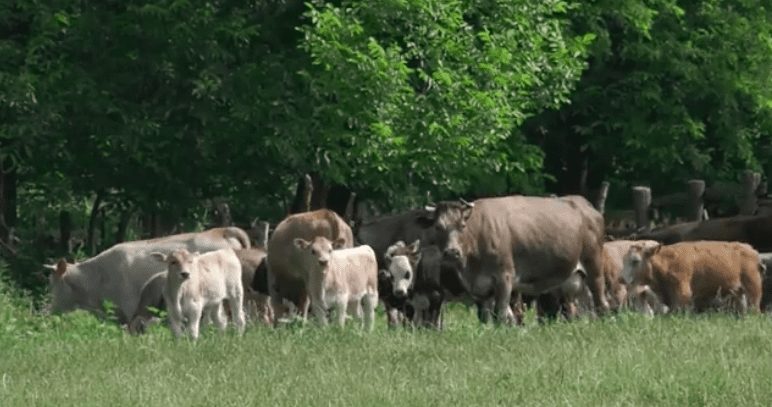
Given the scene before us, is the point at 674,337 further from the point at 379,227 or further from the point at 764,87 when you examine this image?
the point at 764,87

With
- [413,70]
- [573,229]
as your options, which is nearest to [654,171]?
[413,70]

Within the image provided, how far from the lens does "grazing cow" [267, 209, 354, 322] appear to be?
2397 cm

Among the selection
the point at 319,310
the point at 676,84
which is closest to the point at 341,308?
the point at 319,310

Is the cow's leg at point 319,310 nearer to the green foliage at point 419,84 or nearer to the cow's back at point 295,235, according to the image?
the cow's back at point 295,235

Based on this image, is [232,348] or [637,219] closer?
[232,348]

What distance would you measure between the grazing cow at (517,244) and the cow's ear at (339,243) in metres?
1.61

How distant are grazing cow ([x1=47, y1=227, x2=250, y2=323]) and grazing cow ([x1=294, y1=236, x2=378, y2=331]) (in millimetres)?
4260

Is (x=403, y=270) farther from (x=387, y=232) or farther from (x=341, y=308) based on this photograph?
(x=387, y=232)

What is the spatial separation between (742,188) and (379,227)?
10.7 meters

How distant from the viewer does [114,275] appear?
84.7ft

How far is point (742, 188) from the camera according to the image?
35.8 metres

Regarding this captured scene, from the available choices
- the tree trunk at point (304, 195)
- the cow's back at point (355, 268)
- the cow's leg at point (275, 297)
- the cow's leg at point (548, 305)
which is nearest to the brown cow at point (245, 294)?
the cow's leg at point (275, 297)

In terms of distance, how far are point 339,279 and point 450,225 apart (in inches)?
57.3

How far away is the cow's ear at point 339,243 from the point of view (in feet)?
78.3
